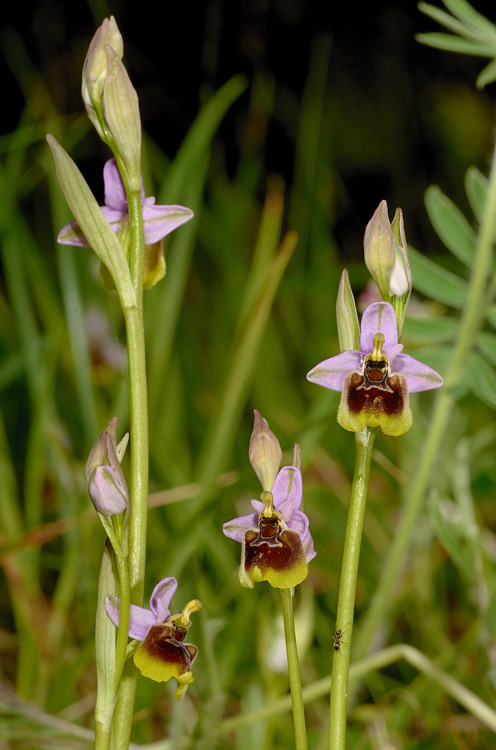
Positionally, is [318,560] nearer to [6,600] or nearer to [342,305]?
[6,600]

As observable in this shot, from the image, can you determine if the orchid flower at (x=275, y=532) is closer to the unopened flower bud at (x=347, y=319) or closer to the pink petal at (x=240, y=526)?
the pink petal at (x=240, y=526)

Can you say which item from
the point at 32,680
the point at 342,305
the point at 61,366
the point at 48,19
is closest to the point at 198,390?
the point at 61,366

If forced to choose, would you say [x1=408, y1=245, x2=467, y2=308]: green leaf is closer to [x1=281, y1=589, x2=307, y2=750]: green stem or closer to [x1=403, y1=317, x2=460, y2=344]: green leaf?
[x1=403, y1=317, x2=460, y2=344]: green leaf

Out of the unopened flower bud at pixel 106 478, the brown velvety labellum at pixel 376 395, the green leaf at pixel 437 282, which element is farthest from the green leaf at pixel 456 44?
the unopened flower bud at pixel 106 478

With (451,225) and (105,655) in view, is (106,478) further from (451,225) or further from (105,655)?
(451,225)

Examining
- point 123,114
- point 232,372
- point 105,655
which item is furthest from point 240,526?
point 232,372
